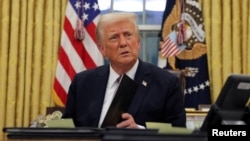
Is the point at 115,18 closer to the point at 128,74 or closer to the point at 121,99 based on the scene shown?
the point at 128,74

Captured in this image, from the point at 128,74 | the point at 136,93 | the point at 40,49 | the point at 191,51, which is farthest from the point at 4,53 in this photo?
the point at 136,93

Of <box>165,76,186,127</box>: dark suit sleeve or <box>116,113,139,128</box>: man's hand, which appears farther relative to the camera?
<box>165,76,186,127</box>: dark suit sleeve

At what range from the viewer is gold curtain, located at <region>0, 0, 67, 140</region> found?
4.88 meters

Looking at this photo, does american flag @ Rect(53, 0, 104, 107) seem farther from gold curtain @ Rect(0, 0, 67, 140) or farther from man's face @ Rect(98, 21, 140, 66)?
man's face @ Rect(98, 21, 140, 66)

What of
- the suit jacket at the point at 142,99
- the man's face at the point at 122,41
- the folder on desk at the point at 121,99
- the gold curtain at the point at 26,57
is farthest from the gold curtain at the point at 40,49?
the folder on desk at the point at 121,99

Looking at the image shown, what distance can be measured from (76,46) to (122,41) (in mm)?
2442

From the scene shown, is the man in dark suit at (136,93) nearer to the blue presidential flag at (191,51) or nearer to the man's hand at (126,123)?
the man's hand at (126,123)

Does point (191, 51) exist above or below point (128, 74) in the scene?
below

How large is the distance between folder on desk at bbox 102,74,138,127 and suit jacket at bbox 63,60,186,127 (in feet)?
0.83

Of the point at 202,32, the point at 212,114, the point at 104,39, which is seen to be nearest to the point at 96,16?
the point at 202,32

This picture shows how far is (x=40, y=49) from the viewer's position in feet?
16.1

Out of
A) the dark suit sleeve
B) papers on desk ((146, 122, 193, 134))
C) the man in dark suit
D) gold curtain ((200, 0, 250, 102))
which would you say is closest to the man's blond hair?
the man in dark suit

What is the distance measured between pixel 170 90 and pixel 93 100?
424 millimetres

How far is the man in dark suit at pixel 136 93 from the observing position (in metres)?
2.54
